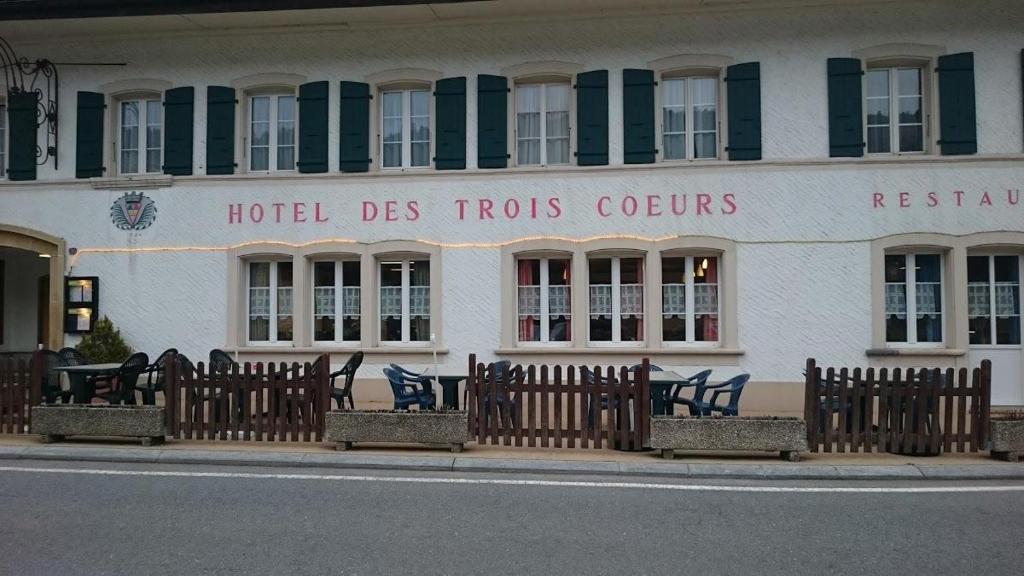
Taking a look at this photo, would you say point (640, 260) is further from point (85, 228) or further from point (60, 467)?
point (85, 228)

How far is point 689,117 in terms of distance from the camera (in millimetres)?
13477

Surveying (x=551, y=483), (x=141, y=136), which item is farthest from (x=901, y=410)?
(x=141, y=136)

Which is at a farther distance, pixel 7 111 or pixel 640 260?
pixel 7 111

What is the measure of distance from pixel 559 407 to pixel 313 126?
7342 millimetres

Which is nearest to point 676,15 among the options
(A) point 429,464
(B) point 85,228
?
(A) point 429,464

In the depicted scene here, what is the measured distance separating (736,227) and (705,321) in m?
1.61

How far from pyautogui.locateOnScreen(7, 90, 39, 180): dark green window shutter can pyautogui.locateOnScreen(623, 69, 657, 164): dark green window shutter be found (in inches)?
410

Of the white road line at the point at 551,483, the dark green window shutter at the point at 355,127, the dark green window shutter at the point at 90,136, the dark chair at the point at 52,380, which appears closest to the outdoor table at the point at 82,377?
the dark chair at the point at 52,380

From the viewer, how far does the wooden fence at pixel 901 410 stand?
29.5ft

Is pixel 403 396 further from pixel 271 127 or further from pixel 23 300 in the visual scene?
pixel 23 300

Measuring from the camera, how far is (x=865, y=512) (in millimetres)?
6762

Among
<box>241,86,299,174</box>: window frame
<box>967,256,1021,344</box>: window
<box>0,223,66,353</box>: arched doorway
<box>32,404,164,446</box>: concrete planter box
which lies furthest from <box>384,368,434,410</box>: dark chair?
<box>0,223,66,353</box>: arched doorway

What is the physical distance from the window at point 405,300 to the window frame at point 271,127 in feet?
8.26

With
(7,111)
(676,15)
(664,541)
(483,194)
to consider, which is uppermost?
(676,15)
